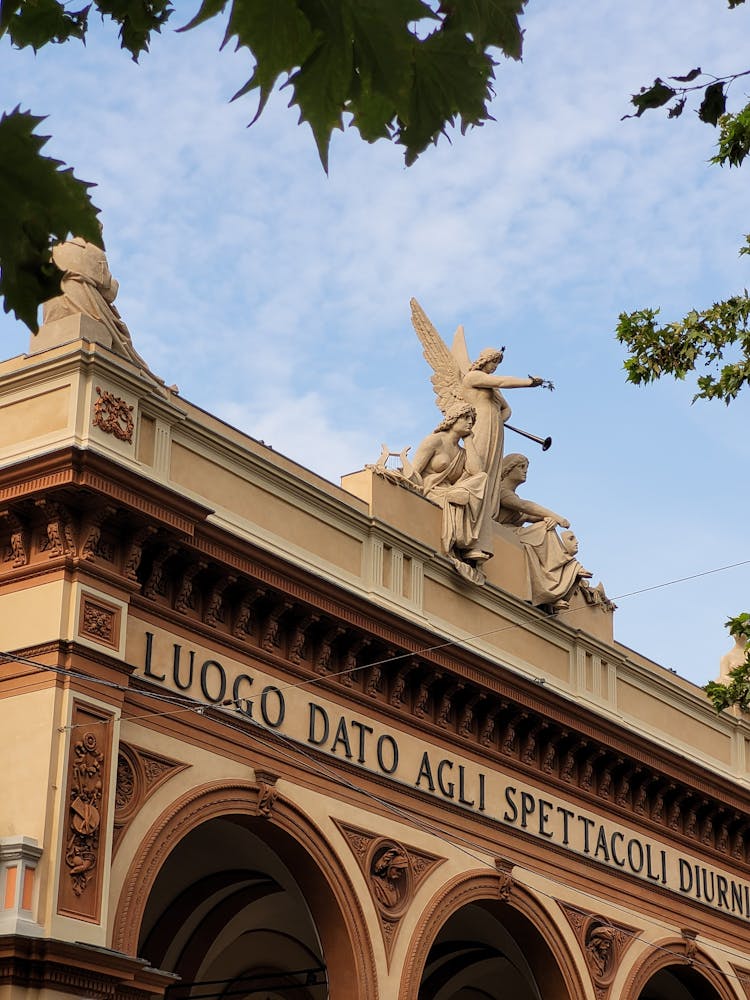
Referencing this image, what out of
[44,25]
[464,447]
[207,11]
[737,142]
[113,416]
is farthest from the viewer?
[464,447]

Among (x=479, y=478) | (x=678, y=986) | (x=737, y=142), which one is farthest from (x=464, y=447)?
(x=737, y=142)

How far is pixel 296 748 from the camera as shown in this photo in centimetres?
1809

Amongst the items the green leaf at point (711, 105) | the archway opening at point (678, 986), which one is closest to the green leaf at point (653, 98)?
the green leaf at point (711, 105)

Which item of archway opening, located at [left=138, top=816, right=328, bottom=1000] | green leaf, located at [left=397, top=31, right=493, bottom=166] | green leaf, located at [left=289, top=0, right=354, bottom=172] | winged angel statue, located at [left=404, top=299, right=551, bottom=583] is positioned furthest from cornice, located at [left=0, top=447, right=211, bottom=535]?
green leaf, located at [left=289, top=0, right=354, bottom=172]

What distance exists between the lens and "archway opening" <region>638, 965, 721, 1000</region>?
79.8 ft

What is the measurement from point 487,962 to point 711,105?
733 inches

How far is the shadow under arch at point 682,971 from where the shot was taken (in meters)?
22.6

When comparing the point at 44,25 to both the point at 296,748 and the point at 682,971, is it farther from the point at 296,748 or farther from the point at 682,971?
the point at 682,971

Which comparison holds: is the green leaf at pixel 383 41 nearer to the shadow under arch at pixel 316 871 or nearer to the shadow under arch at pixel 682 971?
the shadow under arch at pixel 316 871

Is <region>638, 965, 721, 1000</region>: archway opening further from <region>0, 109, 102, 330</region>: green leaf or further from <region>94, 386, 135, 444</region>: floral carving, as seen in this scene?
<region>0, 109, 102, 330</region>: green leaf

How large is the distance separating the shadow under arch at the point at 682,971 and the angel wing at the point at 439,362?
26.1ft

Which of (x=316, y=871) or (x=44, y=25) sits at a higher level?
(x=316, y=871)

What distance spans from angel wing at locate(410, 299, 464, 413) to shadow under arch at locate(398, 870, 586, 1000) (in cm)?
651

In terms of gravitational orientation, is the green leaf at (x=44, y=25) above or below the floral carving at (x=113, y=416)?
below
